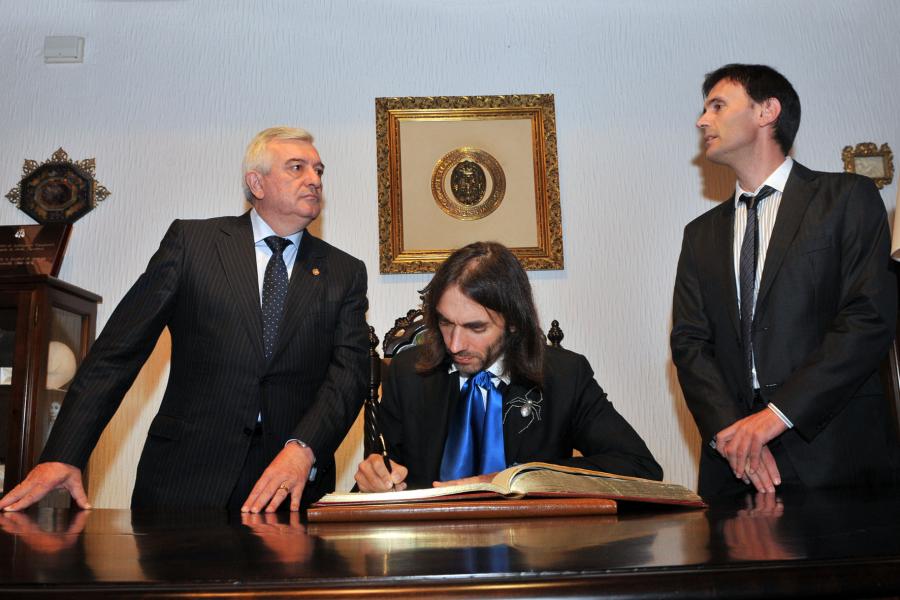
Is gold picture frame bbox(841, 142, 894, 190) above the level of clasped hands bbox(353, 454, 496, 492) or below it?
above

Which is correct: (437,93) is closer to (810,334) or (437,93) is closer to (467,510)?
(810,334)

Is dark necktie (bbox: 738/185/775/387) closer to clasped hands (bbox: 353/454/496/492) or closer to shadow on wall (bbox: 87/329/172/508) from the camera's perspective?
clasped hands (bbox: 353/454/496/492)

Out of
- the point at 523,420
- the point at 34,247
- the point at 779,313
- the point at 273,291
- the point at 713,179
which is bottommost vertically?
the point at 523,420

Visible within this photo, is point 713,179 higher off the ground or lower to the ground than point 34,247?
higher

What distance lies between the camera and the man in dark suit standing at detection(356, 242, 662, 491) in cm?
235

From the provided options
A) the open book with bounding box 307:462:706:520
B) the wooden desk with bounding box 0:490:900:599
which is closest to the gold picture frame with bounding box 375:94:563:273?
the open book with bounding box 307:462:706:520

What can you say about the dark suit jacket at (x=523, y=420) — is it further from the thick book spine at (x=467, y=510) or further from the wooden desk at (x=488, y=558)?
the wooden desk at (x=488, y=558)

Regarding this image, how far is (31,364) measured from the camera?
3609 millimetres

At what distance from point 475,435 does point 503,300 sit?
384mm

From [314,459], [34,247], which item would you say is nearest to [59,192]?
[34,247]

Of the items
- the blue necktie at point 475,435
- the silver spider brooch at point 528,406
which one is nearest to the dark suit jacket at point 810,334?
the silver spider brooch at point 528,406

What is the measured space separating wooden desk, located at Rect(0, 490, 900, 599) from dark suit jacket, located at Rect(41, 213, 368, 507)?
1.09 m

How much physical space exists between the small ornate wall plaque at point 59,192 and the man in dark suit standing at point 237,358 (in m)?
1.56

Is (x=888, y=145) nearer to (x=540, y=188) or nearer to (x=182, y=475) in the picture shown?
(x=540, y=188)
